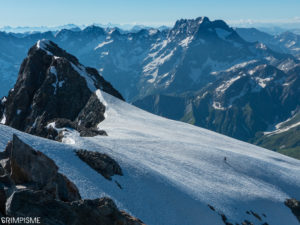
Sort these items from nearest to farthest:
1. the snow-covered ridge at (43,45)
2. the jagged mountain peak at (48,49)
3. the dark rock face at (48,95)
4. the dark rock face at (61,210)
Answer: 1. the dark rock face at (61,210)
2. the dark rock face at (48,95)
3. the jagged mountain peak at (48,49)
4. the snow-covered ridge at (43,45)

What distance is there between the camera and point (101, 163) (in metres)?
39.0

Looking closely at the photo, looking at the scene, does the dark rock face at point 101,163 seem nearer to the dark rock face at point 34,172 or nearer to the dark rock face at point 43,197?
the dark rock face at point 43,197

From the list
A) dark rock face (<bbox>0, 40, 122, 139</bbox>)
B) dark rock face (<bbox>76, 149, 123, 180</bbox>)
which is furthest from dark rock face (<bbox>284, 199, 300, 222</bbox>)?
dark rock face (<bbox>0, 40, 122, 139</bbox>)

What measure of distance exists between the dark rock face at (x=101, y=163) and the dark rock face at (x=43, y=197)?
14102mm

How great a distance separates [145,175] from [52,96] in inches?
2475

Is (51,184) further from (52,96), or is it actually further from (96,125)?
(52,96)

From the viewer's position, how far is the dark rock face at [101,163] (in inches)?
1514

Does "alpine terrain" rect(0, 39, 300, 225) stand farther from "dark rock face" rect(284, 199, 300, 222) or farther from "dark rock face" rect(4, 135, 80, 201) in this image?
"dark rock face" rect(284, 199, 300, 222)

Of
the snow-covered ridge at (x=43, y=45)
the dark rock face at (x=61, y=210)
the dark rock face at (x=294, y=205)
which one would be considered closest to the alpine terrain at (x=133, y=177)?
the dark rock face at (x=61, y=210)

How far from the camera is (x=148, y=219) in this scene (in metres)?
34.0

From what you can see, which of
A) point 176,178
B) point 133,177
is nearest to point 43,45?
point 176,178

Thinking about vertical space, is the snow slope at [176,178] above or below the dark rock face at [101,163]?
below

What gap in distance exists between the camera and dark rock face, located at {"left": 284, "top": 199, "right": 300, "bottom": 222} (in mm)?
49969

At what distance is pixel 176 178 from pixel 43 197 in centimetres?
3062
